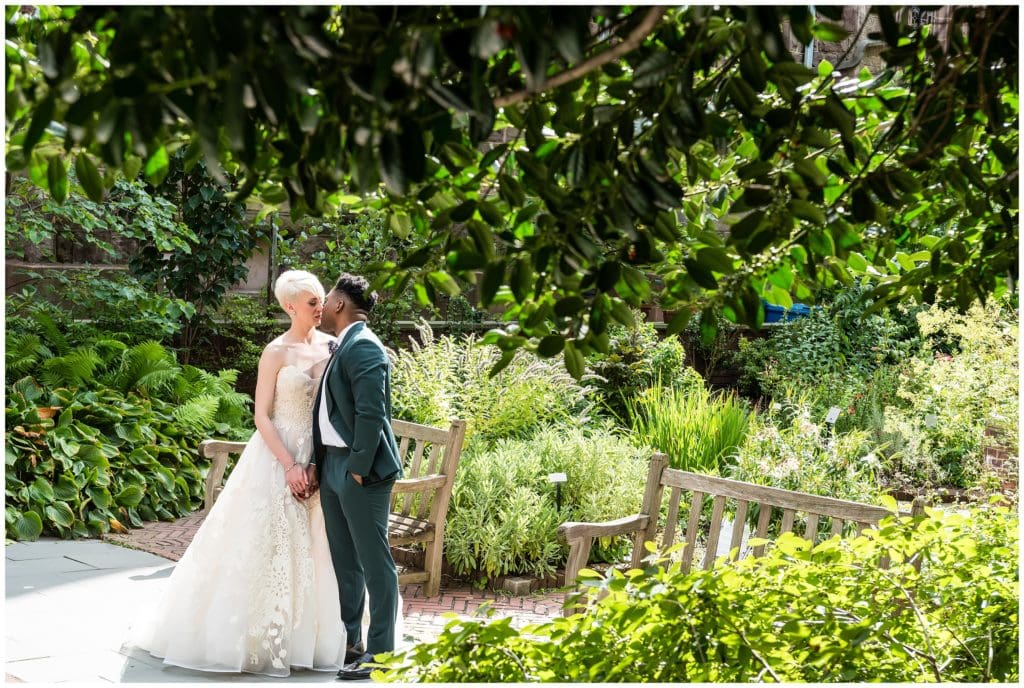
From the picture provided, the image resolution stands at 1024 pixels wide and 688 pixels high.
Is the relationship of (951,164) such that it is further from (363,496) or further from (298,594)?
(298,594)

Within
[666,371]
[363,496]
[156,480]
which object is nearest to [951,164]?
[363,496]

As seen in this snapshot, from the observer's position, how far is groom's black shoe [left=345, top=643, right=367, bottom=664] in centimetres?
480

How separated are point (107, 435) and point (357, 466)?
453cm

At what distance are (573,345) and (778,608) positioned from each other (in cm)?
85

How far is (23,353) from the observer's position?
859cm

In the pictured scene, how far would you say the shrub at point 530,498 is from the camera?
257 inches

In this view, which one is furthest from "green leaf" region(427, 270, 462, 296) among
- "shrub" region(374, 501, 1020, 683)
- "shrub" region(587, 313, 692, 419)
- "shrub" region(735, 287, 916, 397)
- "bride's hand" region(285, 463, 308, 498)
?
"shrub" region(735, 287, 916, 397)

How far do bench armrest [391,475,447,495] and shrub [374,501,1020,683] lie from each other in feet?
11.8

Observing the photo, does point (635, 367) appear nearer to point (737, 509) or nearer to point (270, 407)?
point (270, 407)

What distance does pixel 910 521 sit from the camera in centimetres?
242

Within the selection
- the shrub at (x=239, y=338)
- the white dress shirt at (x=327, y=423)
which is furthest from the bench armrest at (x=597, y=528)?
the shrub at (x=239, y=338)

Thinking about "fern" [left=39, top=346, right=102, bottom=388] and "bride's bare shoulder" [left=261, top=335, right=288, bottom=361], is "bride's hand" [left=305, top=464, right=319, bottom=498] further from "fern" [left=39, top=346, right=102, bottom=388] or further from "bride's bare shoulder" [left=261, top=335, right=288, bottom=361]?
"fern" [left=39, top=346, right=102, bottom=388]

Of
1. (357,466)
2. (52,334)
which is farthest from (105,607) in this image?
(52,334)

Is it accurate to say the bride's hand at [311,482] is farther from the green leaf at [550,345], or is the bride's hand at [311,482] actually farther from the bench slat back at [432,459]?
the green leaf at [550,345]
